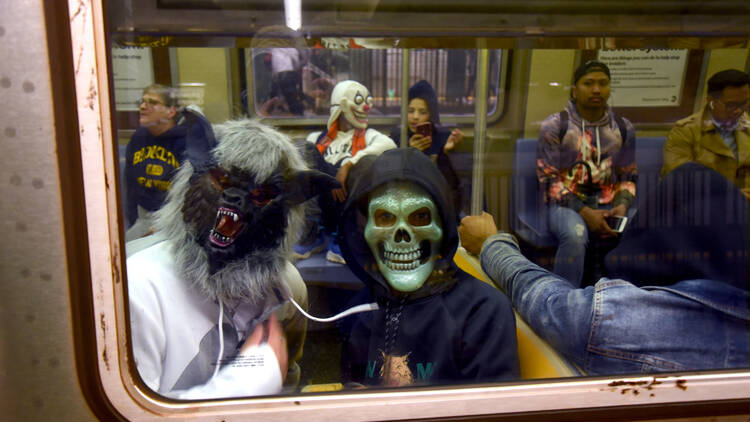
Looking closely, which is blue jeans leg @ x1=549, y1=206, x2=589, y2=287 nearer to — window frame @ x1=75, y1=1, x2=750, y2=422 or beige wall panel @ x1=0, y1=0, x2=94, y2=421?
window frame @ x1=75, y1=1, x2=750, y2=422

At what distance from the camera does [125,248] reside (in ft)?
3.35

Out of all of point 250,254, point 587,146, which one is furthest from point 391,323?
point 587,146

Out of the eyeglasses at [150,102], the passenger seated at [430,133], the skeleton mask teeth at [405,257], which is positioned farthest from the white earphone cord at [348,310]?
the eyeglasses at [150,102]

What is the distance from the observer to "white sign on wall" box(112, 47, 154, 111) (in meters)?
1.02

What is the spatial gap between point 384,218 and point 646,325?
0.78 m

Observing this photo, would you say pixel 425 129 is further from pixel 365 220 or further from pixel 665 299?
pixel 665 299

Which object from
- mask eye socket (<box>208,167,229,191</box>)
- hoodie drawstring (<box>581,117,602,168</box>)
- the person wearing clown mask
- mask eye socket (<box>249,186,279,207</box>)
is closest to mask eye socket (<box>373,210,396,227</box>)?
the person wearing clown mask

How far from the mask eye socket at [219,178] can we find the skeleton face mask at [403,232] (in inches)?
17.7

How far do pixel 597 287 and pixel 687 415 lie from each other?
0.40 m

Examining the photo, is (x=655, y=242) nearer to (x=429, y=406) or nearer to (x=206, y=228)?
(x=429, y=406)

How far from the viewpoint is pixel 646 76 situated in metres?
2.35

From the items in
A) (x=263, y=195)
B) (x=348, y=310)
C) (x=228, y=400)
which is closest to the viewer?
(x=228, y=400)

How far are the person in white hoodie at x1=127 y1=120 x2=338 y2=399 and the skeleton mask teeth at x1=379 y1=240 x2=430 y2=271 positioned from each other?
0.29 meters

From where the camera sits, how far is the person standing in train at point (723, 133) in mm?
1744
